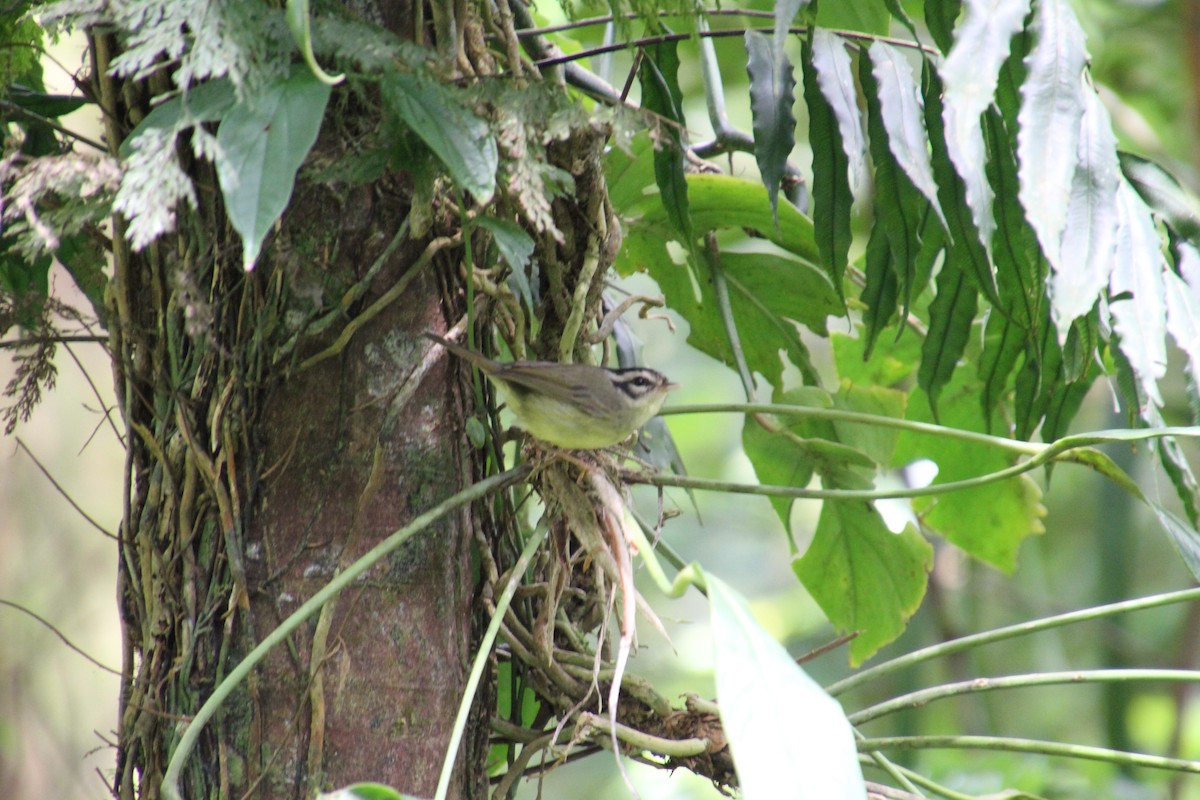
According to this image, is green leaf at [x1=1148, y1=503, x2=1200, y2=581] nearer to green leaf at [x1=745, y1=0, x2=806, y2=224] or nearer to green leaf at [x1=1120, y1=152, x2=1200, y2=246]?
green leaf at [x1=1120, y1=152, x2=1200, y2=246]

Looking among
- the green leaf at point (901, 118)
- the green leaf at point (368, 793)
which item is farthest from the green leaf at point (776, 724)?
the green leaf at point (901, 118)

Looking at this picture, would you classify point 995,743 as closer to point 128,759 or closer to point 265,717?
point 265,717

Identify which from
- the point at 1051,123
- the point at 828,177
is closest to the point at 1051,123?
the point at 1051,123

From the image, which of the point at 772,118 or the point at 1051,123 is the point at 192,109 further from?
the point at 1051,123

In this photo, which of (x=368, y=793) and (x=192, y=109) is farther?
(x=192, y=109)

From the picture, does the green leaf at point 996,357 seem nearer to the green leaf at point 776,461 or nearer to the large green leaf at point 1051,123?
the green leaf at point 776,461

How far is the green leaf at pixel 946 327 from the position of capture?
6.96 ft

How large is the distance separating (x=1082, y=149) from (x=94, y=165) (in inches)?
53.0

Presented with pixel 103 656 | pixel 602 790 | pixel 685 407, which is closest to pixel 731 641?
pixel 685 407

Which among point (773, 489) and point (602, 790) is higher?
point (773, 489)

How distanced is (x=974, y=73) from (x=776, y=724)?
0.83 metres

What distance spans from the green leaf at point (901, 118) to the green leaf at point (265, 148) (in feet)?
2.96

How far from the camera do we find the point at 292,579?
5.50 ft

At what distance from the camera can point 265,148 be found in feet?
4.09
